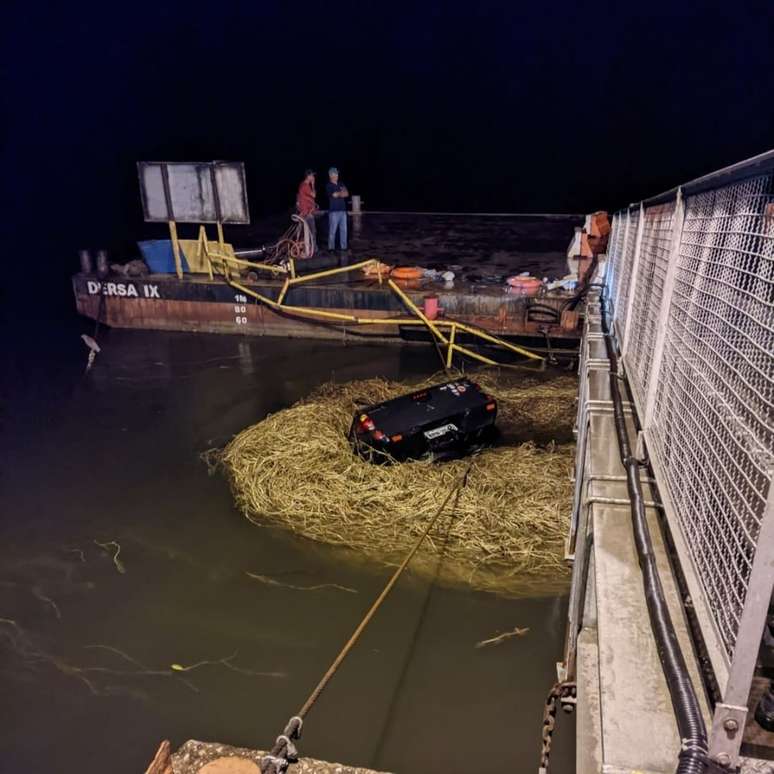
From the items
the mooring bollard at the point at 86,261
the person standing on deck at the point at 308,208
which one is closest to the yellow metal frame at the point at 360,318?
the person standing on deck at the point at 308,208

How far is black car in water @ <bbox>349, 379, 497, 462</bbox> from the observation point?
6891 millimetres

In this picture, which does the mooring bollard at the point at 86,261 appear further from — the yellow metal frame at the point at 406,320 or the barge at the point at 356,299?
the yellow metal frame at the point at 406,320

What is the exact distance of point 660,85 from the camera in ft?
80.6

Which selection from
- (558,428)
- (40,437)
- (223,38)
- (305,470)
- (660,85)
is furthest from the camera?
(223,38)

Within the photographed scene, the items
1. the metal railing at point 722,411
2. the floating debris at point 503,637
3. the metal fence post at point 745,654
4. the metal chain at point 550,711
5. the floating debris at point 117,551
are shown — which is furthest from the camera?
the floating debris at point 117,551

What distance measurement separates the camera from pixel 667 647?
1.88m

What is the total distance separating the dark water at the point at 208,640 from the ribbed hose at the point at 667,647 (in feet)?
8.20

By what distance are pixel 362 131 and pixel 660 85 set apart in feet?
41.5

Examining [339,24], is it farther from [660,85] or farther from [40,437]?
[40,437]

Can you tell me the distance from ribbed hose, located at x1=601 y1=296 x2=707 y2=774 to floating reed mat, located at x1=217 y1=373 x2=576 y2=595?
9.53ft

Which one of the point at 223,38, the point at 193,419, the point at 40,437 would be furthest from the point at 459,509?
the point at 223,38

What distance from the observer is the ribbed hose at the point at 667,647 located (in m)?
1.46

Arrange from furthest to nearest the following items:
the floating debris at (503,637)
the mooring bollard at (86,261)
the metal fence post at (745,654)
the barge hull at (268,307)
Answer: the mooring bollard at (86,261), the barge hull at (268,307), the floating debris at (503,637), the metal fence post at (745,654)

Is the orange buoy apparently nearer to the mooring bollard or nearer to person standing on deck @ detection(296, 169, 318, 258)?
person standing on deck @ detection(296, 169, 318, 258)
